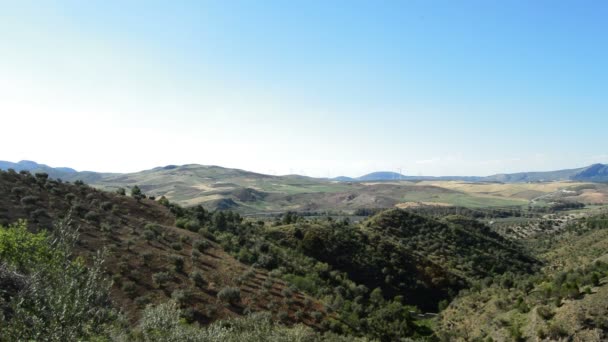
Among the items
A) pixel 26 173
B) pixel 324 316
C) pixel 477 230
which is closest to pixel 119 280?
pixel 324 316

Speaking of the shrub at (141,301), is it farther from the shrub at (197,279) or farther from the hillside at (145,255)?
the shrub at (197,279)

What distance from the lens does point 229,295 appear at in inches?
1371

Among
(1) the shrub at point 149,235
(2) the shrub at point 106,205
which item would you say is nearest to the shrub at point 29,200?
(2) the shrub at point 106,205

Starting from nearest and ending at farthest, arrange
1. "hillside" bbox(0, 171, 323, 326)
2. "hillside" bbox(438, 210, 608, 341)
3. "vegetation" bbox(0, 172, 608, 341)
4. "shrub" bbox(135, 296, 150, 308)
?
1. "vegetation" bbox(0, 172, 608, 341)
2. "hillside" bbox(438, 210, 608, 341)
3. "shrub" bbox(135, 296, 150, 308)
4. "hillside" bbox(0, 171, 323, 326)

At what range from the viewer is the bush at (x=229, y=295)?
113 feet

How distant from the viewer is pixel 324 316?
121ft

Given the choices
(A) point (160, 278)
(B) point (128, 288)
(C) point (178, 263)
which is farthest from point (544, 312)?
(B) point (128, 288)

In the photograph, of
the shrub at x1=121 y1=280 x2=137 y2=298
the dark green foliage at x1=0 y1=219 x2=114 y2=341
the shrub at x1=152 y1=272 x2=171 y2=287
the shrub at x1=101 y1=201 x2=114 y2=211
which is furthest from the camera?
the shrub at x1=101 y1=201 x2=114 y2=211

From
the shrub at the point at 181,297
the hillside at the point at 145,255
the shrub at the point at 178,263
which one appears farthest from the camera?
the shrub at the point at 178,263

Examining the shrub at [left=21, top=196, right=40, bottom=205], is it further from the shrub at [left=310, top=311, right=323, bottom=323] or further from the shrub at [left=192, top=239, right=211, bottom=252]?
the shrub at [left=310, top=311, right=323, bottom=323]

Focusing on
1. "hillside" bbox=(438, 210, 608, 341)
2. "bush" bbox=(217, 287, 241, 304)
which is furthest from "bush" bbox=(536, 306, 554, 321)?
"bush" bbox=(217, 287, 241, 304)

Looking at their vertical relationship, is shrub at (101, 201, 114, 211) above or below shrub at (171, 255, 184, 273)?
above

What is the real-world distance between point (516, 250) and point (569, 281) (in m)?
62.1

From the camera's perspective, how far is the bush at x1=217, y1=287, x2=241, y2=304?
34.5m
